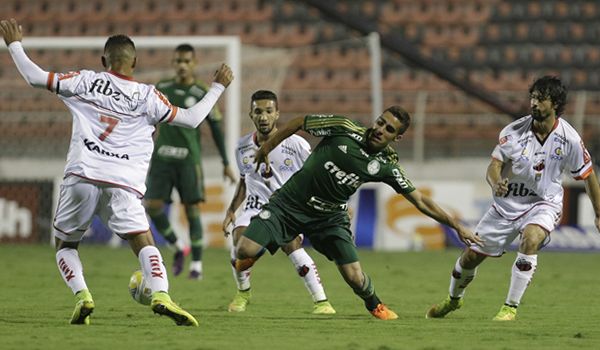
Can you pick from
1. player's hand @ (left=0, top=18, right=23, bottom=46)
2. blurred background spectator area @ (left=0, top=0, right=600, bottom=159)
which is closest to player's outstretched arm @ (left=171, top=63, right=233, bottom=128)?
player's hand @ (left=0, top=18, right=23, bottom=46)

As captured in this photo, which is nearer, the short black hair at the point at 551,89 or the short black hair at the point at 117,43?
the short black hair at the point at 117,43

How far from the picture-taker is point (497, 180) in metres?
8.55

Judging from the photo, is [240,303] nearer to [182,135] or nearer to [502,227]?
[502,227]

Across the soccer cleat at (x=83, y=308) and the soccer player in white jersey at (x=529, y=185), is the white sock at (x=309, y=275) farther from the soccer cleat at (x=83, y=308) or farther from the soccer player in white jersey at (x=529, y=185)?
the soccer cleat at (x=83, y=308)

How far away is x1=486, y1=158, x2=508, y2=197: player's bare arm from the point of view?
8.39 meters

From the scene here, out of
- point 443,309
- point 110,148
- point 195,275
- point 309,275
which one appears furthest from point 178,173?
point 110,148

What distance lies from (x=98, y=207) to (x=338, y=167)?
5.67ft

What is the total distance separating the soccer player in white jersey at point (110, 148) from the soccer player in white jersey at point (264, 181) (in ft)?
5.23

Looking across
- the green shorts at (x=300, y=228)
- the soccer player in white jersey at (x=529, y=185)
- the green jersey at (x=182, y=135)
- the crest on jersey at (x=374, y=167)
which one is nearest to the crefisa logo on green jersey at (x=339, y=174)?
the crest on jersey at (x=374, y=167)

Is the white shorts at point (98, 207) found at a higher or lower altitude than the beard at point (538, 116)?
lower

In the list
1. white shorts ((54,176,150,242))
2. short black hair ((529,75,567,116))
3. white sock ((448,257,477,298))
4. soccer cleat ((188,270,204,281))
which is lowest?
soccer cleat ((188,270,204,281))

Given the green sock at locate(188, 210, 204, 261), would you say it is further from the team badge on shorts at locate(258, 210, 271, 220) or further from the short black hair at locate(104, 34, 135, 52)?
the short black hair at locate(104, 34, 135, 52)

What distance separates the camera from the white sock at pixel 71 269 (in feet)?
25.4

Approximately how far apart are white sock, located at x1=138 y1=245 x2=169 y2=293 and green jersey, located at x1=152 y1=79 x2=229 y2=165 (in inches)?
199
